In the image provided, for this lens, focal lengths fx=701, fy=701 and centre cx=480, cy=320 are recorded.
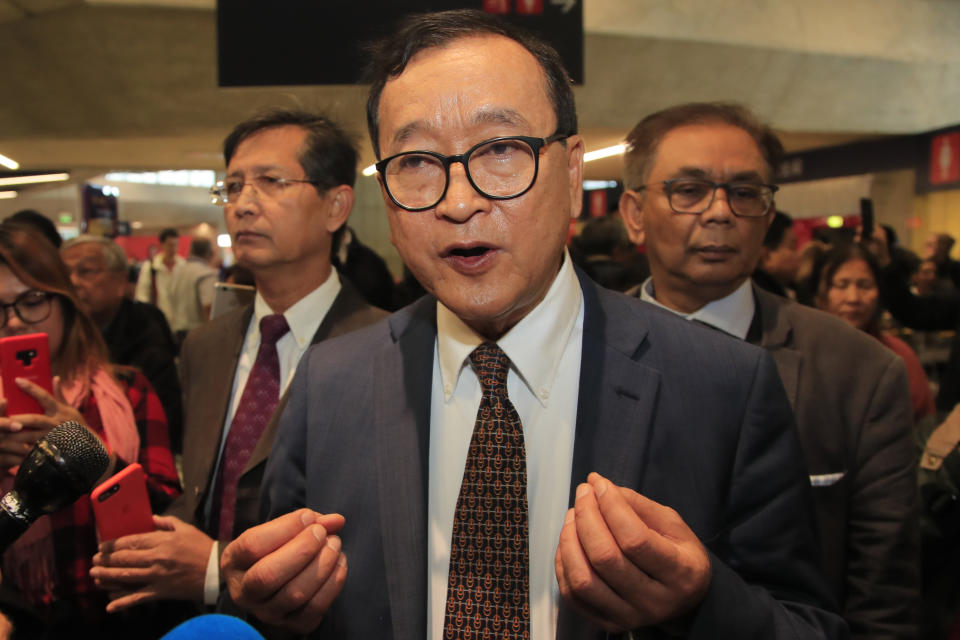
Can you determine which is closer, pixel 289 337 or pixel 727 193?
pixel 727 193

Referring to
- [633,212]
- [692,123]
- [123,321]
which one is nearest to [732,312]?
[633,212]

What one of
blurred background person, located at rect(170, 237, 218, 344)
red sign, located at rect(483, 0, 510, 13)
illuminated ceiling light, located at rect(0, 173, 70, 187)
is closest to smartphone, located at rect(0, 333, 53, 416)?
red sign, located at rect(483, 0, 510, 13)

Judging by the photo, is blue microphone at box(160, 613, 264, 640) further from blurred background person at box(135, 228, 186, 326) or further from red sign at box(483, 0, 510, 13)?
blurred background person at box(135, 228, 186, 326)

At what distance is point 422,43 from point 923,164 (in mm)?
9858

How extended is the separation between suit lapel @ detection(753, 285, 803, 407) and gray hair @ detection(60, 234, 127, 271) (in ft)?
10.0

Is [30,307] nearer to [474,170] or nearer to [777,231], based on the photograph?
[474,170]

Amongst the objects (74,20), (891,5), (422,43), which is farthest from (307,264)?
(891,5)

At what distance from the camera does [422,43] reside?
45.2 inches

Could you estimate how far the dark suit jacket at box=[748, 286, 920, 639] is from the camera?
162 centimetres

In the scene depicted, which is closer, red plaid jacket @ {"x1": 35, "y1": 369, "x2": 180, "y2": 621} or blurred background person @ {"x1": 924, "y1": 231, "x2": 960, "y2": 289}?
red plaid jacket @ {"x1": 35, "y1": 369, "x2": 180, "y2": 621}

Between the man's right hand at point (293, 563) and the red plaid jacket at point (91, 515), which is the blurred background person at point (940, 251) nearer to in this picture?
the red plaid jacket at point (91, 515)

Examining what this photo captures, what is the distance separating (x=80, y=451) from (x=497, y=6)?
2.62 meters

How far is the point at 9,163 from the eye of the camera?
327 inches

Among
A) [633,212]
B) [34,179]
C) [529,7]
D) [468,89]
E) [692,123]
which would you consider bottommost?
[633,212]
